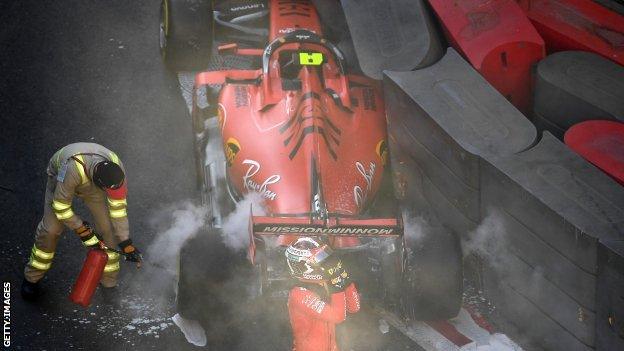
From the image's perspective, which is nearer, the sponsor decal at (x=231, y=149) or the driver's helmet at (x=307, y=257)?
the driver's helmet at (x=307, y=257)

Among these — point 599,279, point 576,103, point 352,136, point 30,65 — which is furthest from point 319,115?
point 30,65

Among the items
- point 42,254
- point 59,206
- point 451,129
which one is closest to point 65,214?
point 59,206

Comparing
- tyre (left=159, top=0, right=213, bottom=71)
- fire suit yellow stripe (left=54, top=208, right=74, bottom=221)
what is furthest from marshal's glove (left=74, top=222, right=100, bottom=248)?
tyre (left=159, top=0, right=213, bottom=71)

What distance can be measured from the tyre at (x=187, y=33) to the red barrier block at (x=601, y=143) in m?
4.36

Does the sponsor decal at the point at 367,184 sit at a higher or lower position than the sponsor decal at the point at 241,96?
lower

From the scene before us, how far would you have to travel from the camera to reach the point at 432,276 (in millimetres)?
8492

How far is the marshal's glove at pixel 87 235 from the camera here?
339 inches

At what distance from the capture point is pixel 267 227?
7.79 metres

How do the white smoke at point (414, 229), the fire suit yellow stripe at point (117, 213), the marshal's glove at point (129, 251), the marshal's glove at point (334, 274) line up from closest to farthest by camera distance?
1. the marshal's glove at point (334, 274)
2. the white smoke at point (414, 229)
3. the fire suit yellow stripe at point (117, 213)
4. the marshal's glove at point (129, 251)

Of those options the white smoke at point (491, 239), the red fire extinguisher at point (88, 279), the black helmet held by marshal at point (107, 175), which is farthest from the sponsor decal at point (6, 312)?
the white smoke at point (491, 239)

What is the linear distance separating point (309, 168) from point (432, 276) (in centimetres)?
136

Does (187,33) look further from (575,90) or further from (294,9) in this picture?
(575,90)

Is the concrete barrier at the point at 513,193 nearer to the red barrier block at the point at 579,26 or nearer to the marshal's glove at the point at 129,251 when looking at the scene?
the red barrier block at the point at 579,26

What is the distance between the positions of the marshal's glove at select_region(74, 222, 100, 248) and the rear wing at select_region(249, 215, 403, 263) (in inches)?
59.0
